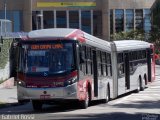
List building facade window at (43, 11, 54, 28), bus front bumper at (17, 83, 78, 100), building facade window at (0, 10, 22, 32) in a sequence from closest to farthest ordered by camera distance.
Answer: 1. bus front bumper at (17, 83, 78, 100)
2. building facade window at (0, 10, 22, 32)
3. building facade window at (43, 11, 54, 28)

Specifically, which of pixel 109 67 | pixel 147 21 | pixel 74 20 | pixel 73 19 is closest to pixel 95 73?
pixel 109 67

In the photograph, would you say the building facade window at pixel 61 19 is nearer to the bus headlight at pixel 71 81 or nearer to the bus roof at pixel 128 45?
the bus roof at pixel 128 45

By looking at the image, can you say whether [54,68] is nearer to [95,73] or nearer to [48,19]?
[95,73]

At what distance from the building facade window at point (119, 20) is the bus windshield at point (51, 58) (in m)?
66.5

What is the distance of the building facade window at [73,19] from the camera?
257 feet

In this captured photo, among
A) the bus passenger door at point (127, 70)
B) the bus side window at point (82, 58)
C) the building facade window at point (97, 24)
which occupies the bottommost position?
the bus passenger door at point (127, 70)

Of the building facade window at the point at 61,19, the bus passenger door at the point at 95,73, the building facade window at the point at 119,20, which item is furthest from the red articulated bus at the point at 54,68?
the building facade window at the point at 119,20

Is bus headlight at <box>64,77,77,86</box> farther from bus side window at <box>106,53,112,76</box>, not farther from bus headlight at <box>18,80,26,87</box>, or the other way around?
bus side window at <box>106,53,112,76</box>

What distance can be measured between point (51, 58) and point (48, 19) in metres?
58.4

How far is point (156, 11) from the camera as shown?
68188mm

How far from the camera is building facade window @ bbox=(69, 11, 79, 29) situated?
7831 centimetres

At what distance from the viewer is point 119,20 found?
8762 cm

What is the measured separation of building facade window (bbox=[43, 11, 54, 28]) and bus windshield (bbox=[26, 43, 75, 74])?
5752cm

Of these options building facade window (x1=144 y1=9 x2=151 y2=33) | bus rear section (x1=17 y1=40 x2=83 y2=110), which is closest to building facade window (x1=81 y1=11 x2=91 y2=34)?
building facade window (x1=144 y1=9 x2=151 y2=33)
